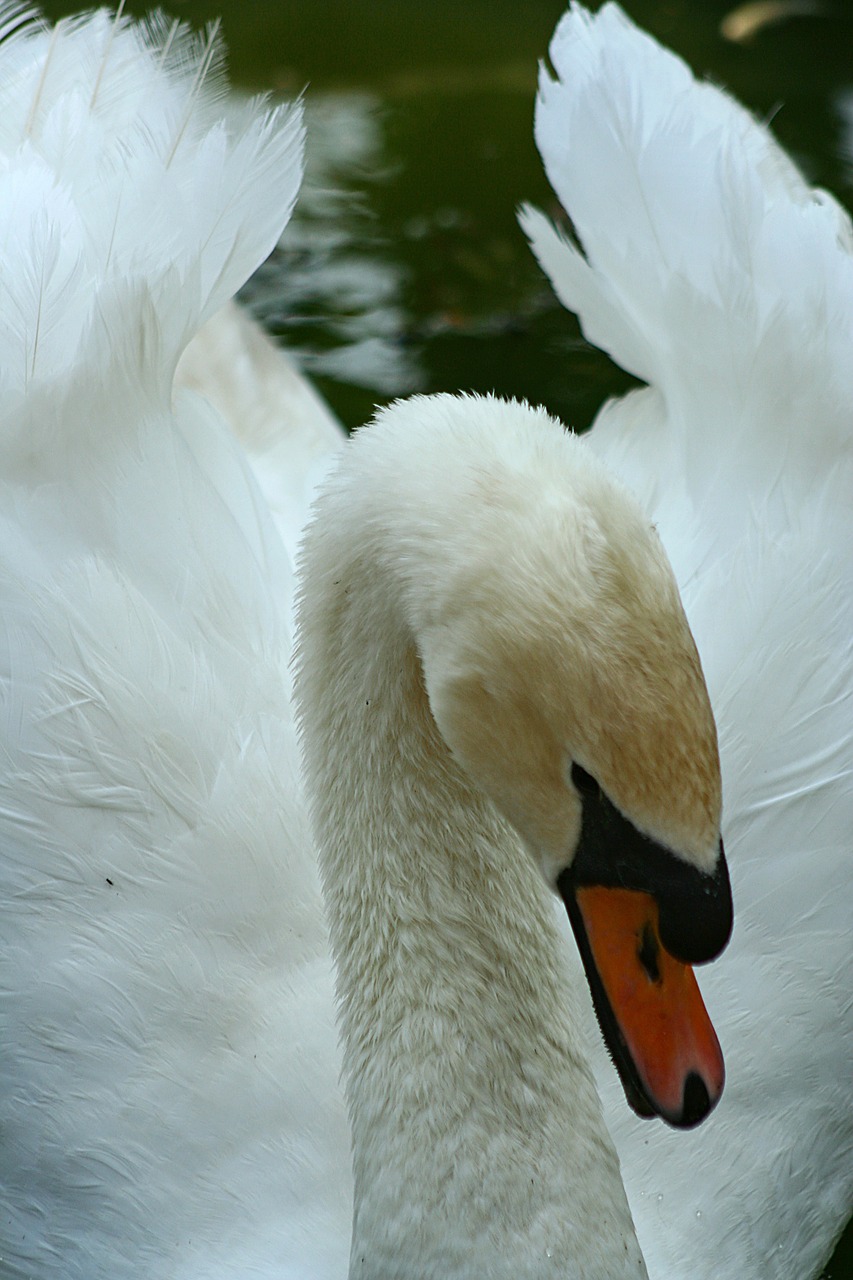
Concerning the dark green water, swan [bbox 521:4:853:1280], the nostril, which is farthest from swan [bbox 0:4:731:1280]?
the dark green water

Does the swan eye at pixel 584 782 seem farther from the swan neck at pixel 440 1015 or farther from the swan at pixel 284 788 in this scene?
the swan neck at pixel 440 1015

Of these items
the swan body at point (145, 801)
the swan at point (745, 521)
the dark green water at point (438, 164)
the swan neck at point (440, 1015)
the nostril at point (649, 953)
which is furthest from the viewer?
the dark green water at point (438, 164)

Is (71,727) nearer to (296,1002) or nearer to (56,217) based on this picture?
(296,1002)

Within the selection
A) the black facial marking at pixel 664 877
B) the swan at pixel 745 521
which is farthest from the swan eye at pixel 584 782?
the swan at pixel 745 521

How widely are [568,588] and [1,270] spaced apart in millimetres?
1399

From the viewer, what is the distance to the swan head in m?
1.80

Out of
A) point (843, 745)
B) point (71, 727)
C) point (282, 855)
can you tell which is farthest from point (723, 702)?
point (71, 727)

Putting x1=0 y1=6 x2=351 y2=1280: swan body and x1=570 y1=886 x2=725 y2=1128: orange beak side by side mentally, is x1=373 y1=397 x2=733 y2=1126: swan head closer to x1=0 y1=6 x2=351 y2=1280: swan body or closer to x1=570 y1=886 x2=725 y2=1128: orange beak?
x1=570 y1=886 x2=725 y2=1128: orange beak

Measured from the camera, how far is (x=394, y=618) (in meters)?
2.02

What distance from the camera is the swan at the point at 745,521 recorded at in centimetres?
257

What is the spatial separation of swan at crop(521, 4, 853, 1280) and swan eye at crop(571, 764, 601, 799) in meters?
0.72

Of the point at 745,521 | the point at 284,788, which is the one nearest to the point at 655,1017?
the point at 284,788

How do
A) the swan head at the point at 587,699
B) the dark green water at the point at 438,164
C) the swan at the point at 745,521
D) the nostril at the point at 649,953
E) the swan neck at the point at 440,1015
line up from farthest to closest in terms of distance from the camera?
the dark green water at the point at 438,164 → the swan at the point at 745,521 → the swan neck at the point at 440,1015 → the nostril at the point at 649,953 → the swan head at the point at 587,699

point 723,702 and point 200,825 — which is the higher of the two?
point 723,702
